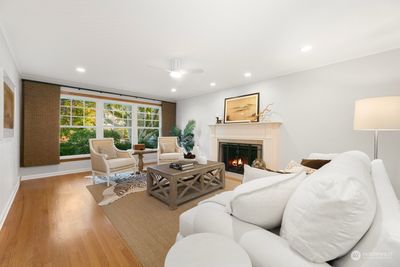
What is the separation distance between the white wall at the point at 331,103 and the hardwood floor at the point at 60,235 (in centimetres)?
331

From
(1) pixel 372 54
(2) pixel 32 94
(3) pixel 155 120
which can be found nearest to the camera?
(1) pixel 372 54

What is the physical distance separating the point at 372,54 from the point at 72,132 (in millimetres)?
6367

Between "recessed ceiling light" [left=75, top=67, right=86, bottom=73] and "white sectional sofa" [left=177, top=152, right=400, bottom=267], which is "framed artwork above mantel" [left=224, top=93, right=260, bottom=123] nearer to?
"white sectional sofa" [left=177, top=152, right=400, bottom=267]

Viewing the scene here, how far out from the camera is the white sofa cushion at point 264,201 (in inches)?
37.2

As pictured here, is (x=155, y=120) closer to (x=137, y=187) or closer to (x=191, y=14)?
(x=137, y=187)

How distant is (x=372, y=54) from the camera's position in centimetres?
263

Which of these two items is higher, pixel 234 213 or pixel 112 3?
pixel 112 3

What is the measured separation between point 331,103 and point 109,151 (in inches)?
178

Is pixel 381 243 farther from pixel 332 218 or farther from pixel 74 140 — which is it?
pixel 74 140

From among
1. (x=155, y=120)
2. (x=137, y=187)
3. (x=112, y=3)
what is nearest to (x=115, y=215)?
(x=137, y=187)

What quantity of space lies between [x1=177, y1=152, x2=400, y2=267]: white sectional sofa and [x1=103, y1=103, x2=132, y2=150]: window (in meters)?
4.82

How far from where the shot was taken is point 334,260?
75cm

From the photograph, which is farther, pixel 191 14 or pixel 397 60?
pixel 397 60

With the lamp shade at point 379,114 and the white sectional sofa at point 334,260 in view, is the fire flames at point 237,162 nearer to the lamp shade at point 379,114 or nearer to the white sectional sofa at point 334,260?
the lamp shade at point 379,114
